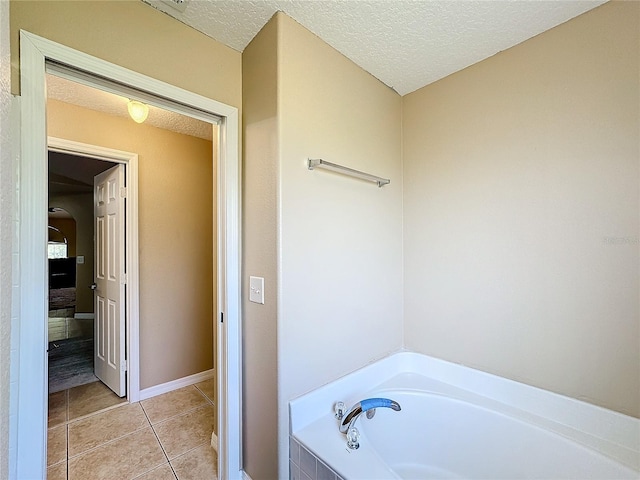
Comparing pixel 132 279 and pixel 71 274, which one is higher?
pixel 132 279

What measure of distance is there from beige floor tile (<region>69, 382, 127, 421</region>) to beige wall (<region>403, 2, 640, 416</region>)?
251cm

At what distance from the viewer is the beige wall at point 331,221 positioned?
131 cm

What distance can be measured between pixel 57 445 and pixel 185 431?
778 mm

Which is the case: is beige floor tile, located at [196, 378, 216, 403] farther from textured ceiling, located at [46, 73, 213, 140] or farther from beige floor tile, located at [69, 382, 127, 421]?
textured ceiling, located at [46, 73, 213, 140]

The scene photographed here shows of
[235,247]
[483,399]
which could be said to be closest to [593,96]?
[483,399]

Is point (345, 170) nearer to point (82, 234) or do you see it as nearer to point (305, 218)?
point (305, 218)

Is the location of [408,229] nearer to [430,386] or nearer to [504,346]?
[504,346]

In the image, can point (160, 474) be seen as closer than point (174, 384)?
Yes

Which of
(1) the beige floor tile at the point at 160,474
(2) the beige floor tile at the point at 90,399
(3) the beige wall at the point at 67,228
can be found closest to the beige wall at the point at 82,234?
(3) the beige wall at the point at 67,228

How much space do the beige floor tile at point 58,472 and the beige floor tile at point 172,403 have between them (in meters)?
0.51

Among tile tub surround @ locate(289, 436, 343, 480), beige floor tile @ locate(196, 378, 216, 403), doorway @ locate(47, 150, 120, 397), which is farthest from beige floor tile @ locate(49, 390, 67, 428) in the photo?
tile tub surround @ locate(289, 436, 343, 480)

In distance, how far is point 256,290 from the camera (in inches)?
55.4

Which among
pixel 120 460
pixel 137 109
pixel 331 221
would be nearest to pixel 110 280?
pixel 120 460

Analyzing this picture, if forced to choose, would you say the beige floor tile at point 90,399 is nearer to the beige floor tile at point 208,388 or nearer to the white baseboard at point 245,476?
the beige floor tile at point 208,388
